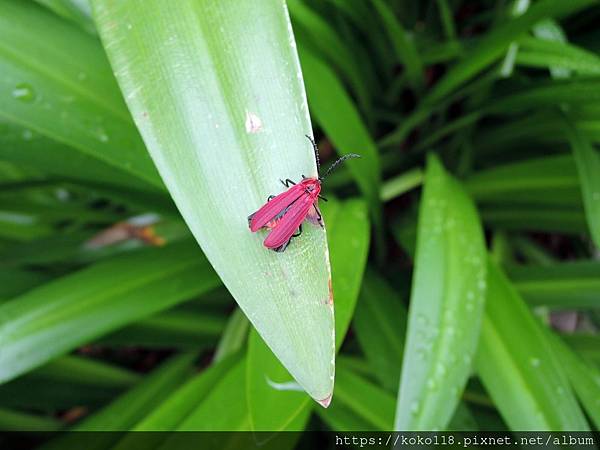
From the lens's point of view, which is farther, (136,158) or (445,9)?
(445,9)

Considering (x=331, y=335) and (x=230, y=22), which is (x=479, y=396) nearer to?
(x=331, y=335)

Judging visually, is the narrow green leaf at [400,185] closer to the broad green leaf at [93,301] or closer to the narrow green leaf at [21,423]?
the broad green leaf at [93,301]

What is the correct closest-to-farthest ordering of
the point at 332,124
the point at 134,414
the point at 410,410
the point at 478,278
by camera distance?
the point at 410,410 < the point at 478,278 < the point at 332,124 < the point at 134,414

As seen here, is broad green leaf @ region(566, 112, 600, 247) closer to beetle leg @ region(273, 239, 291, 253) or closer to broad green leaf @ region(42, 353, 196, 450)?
beetle leg @ region(273, 239, 291, 253)

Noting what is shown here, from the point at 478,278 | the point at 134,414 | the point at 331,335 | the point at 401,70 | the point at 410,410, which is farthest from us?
the point at 401,70

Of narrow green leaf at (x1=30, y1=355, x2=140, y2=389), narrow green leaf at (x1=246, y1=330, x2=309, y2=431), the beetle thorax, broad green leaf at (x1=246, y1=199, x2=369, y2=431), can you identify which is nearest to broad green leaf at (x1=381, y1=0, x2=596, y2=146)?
broad green leaf at (x1=246, y1=199, x2=369, y2=431)

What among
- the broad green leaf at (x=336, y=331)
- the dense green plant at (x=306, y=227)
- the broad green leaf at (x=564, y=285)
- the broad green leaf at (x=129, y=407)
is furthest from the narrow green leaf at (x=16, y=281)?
the broad green leaf at (x=564, y=285)

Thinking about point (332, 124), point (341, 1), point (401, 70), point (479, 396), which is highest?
point (341, 1)

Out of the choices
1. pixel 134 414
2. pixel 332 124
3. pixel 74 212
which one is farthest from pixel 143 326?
pixel 332 124
